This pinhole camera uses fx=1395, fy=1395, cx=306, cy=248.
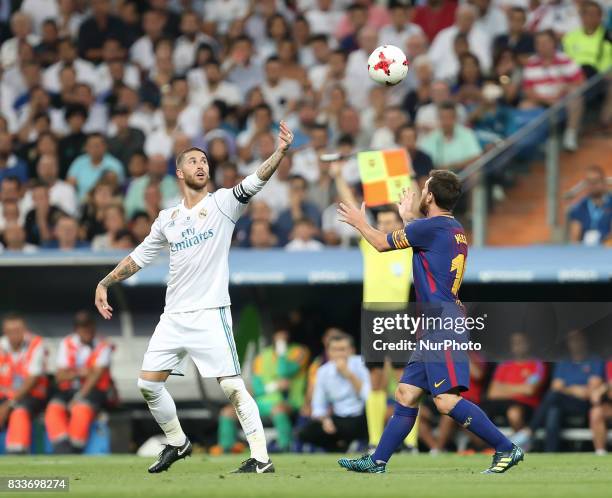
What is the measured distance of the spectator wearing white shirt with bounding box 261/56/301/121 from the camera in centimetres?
1812

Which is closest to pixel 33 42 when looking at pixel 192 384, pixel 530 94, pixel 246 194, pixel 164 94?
pixel 164 94

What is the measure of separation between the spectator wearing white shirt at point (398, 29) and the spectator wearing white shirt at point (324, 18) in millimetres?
1106

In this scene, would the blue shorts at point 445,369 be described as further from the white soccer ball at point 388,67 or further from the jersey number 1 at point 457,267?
the white soccer ball at point 388,67

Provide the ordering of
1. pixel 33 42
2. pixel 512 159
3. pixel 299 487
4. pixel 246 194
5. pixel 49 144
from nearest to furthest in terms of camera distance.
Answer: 1. pixel 299 487
2. pixel 246 194
3. pixel 512 159
4. pixel 49 144
5. pixel 33 42

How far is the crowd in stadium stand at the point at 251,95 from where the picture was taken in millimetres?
15688

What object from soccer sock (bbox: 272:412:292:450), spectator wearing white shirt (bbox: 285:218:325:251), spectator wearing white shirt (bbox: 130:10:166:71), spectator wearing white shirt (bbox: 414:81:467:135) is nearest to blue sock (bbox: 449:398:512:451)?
soccer sock (bbox: 272:412:292:450)

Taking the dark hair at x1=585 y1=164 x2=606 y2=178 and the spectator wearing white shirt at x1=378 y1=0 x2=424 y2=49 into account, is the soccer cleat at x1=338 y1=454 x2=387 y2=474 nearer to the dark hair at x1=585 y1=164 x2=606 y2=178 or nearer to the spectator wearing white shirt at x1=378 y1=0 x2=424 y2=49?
the dark hair at x1=585 y1=164 x2=606 y2=178

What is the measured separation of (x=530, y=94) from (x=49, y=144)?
640cm

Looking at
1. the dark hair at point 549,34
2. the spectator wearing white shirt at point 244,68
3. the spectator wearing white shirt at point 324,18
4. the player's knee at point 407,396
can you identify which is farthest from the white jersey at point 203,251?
the spectator wearing white shirt at point 324,18

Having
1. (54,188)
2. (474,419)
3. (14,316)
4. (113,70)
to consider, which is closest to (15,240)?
(14,316)

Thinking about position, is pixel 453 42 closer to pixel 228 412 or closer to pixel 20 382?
pixel 228 412

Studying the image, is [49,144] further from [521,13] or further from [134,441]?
[521,13]

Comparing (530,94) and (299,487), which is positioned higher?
(530,94)

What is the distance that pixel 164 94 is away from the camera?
1895cm
